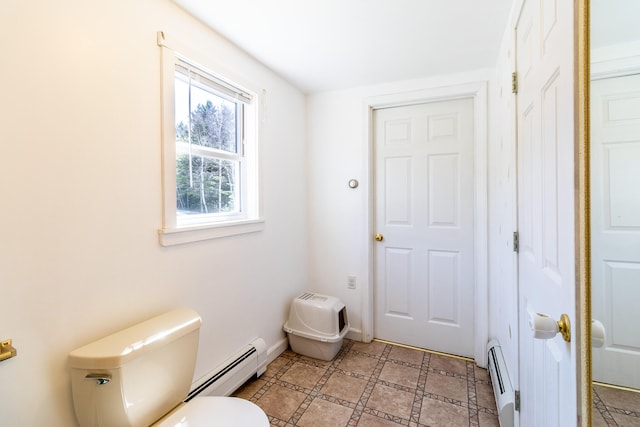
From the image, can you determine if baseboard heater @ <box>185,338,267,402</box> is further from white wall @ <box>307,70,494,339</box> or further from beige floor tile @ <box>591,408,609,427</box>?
beige floor tile @ <box>591,408,609,427</box>

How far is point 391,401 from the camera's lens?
1.80 m

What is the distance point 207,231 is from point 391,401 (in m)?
1.55

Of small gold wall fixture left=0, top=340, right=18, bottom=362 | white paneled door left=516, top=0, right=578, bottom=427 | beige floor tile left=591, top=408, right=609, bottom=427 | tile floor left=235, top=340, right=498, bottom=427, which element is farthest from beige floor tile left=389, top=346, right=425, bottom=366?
small gold wall fixture left=0, top=340, right=18, bottom=362

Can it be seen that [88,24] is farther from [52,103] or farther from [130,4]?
[52,103]

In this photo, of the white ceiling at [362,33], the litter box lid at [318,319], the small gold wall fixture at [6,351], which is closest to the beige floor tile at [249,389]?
the litter box lid at [318,319]

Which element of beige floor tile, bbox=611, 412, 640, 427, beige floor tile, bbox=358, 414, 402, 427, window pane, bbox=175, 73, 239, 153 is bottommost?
beige floor tile, bbox=358, 414, 402, 427

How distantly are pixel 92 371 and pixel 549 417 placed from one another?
153 cm

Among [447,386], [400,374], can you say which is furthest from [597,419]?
[400,374]

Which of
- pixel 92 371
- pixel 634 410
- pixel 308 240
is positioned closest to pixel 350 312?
pixel 308 240

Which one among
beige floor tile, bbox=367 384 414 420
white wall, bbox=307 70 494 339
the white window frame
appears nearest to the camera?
the white window frame

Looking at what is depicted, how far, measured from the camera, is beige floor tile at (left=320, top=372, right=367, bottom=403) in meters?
1.85

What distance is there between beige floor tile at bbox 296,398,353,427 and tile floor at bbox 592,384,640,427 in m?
1.36

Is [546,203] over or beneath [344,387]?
over

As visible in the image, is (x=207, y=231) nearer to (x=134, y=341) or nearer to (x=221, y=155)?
(x=221, y=155)
